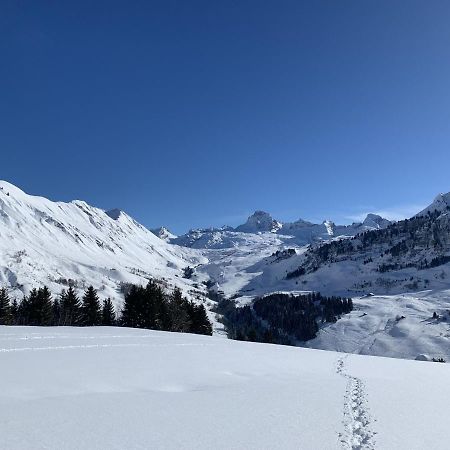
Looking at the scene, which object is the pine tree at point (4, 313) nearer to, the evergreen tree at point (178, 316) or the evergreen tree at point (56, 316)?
the evergreen tree at point (56, 316)

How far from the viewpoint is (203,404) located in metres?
16.9

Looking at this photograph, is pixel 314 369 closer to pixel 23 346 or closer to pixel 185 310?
pixel 23 346

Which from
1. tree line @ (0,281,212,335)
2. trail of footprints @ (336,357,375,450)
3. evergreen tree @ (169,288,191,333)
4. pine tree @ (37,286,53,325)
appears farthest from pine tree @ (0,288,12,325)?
trail of footprints @ (336,357,375,450)

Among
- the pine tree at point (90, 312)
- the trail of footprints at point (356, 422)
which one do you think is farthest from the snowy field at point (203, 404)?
the pine tree at point (90, 312)

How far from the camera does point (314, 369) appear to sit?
3147cm

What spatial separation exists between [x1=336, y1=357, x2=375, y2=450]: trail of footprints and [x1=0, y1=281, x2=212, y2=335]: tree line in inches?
2373

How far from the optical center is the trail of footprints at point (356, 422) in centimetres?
1309

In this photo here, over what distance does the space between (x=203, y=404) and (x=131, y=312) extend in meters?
65.0

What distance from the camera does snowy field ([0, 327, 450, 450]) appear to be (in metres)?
12.5

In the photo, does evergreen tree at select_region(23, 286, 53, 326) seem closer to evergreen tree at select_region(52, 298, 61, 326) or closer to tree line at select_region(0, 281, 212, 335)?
tree line at select_region(0, 281, 212, 335)

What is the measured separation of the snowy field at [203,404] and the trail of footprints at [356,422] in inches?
1.8

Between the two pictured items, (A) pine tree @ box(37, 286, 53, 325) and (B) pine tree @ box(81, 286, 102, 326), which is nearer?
(A) pine tree @ box(37, 286, 53, 325)

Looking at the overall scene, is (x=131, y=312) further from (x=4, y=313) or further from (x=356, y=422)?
(x=356, y=422)

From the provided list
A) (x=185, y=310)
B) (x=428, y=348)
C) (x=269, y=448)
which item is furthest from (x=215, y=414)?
(x=428, y=348)
